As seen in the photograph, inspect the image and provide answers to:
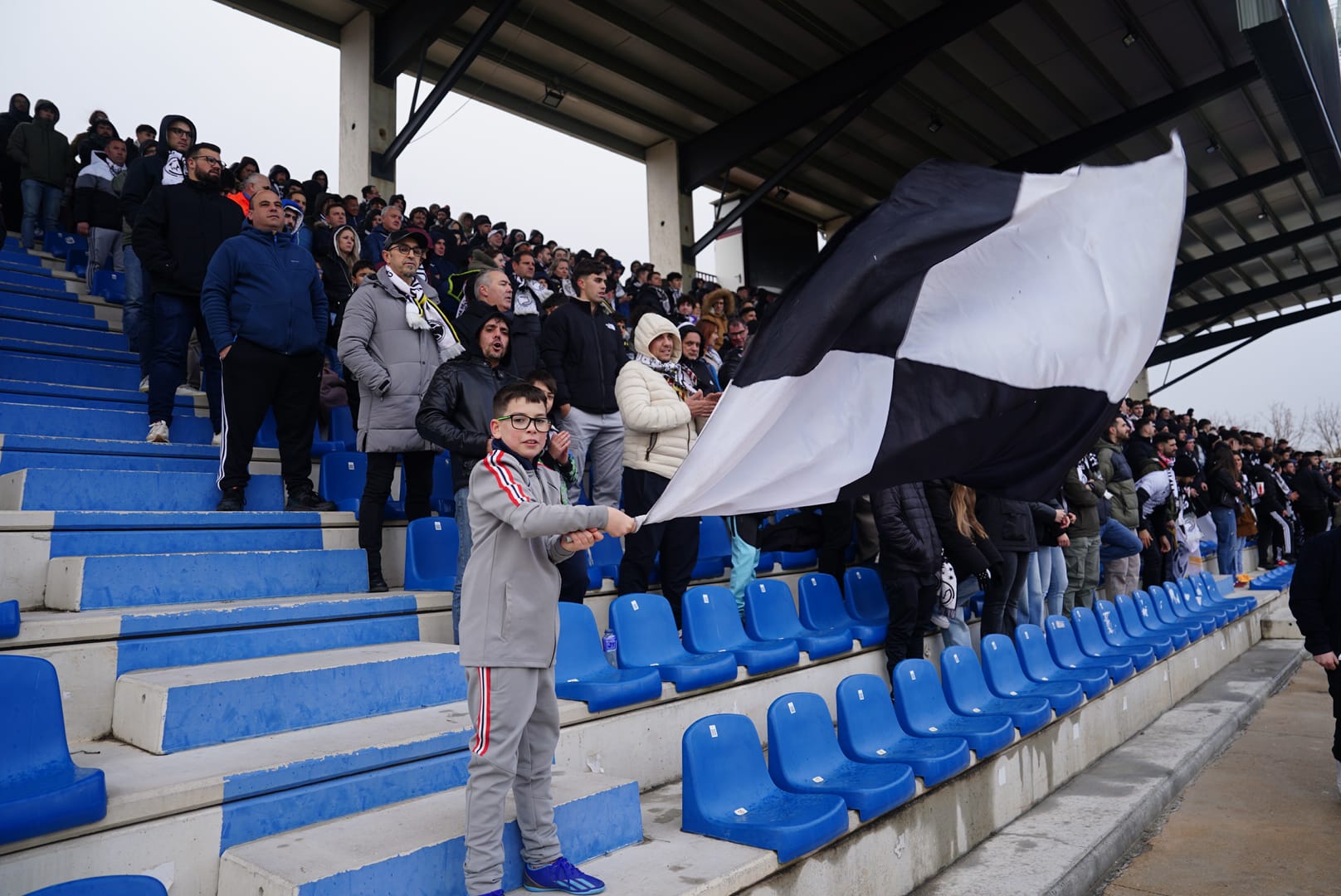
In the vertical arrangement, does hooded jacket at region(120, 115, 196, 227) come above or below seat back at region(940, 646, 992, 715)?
above

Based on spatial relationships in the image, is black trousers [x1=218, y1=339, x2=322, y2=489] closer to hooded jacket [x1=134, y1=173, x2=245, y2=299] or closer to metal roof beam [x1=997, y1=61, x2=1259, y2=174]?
hooded jacket [x1=134, y1=173, x2=245, y2=299]

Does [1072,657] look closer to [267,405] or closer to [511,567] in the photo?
[511,567]

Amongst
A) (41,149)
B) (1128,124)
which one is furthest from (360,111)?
(1128,124)

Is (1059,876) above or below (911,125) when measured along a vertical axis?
below

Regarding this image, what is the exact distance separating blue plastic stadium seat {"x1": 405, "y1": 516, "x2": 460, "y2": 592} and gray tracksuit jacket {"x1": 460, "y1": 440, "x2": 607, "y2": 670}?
164cm

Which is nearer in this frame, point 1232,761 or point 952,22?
point 1232,761

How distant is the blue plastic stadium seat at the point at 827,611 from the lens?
4.84 m

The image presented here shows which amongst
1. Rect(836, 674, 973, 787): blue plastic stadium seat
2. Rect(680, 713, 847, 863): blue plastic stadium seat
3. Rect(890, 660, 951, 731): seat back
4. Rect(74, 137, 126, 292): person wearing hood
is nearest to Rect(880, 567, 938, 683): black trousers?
Rect(890, 660, 951, 731): seat back

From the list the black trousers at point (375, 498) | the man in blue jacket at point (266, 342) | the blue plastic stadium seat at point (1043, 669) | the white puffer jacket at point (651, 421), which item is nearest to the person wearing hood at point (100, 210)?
the man in blue jacket at point (266, 342)

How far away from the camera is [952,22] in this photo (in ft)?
38.8

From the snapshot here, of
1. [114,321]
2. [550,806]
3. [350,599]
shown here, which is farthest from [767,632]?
[114,321]

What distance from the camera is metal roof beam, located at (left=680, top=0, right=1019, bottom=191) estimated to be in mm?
11875

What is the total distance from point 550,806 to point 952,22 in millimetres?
12136

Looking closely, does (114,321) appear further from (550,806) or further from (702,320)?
(550,806)
